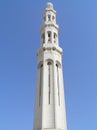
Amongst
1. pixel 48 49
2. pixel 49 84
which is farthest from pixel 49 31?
pixel 49 84

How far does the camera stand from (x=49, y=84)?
162 ft

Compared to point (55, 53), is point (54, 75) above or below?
below

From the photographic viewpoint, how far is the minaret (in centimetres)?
4469

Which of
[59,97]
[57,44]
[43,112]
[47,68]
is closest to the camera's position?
[43,112]

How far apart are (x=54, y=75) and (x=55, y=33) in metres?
14.5

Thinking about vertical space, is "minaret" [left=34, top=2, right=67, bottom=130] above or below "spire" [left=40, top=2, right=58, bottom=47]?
below

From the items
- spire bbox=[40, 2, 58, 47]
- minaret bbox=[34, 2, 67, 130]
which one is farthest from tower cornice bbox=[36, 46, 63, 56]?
spire bbox=[40, 2, 58, 47]

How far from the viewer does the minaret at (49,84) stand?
4469 centimetres

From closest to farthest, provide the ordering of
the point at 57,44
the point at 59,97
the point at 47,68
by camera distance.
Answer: the point at 59,97
the point at 47,68
the point at 57,44

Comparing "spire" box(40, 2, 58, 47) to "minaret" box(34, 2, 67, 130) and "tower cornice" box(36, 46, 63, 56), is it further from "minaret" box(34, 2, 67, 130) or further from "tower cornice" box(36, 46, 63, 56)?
"tower cornice" box(36, 46, 63, 56)

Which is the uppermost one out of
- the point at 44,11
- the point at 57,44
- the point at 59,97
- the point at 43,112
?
the point at 44,11

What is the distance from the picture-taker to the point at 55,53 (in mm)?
54438

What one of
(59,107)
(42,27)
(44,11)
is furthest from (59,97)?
(44,11)

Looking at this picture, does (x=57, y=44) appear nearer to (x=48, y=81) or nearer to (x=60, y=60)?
(x=60, y=60)
